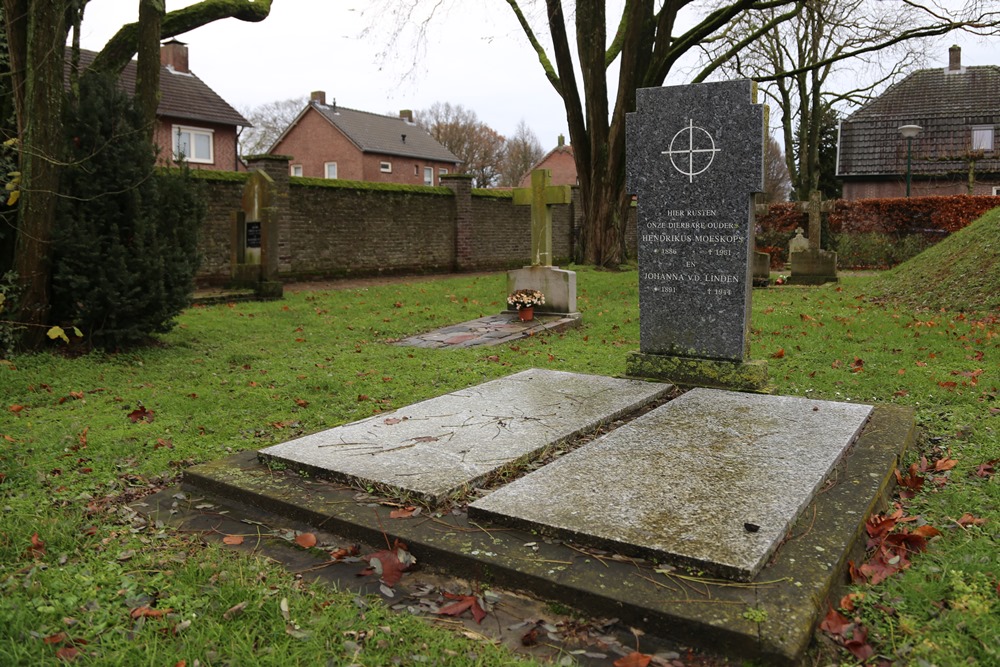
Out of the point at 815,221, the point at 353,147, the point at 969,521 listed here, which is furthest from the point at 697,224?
the point at 353,147

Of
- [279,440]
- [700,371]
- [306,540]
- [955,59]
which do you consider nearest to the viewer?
[306,540]

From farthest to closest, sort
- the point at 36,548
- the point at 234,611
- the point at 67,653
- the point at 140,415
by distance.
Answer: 1. the point at 140,415
2. the point at 36,548
3. the point at 234,611
4. the point at 67,653

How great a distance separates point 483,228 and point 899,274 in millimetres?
13905

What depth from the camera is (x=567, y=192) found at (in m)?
11.5

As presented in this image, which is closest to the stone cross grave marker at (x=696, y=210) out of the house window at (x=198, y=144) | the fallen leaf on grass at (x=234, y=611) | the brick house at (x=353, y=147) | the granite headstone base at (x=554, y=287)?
the fallen leaf on grass at (x=234, y=611)

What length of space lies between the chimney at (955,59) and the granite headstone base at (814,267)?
23882 millimetres

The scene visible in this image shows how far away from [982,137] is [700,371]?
108 feet

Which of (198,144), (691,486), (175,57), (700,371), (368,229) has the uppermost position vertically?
(175,57)

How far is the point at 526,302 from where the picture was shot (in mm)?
11008

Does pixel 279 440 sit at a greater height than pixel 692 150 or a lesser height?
lesser

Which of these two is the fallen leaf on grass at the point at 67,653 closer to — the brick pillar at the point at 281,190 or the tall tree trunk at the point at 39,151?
the tall tree trunk at the point at 39,151

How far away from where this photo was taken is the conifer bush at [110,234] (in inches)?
309

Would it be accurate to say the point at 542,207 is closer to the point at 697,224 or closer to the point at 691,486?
the point at 697,224

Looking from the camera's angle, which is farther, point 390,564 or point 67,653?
point 390,564
